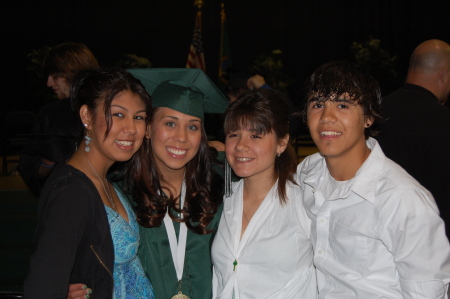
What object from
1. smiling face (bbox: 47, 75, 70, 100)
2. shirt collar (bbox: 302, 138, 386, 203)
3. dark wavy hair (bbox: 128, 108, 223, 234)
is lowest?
dark wavy hair (bbox: 128, 108, 223, 234)

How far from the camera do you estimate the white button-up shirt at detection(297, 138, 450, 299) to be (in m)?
1.60

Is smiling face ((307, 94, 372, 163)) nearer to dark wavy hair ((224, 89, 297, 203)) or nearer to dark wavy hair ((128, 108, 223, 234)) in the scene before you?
dark wavy hair ((224, 89, 297, 203))

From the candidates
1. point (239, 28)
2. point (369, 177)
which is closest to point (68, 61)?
point (369, 177)

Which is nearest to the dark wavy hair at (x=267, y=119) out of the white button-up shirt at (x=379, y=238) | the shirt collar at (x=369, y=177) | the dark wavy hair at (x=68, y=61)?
the white button-up shirt at (x=379, y=238)

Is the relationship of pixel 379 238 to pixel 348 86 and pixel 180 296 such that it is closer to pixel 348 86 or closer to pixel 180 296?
pixel 348 86

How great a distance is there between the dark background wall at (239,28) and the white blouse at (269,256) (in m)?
9.91

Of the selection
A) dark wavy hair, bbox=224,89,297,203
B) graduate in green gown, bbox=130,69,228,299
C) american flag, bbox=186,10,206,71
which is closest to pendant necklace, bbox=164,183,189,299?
graduate in green gown, bbox=130,69,228,299

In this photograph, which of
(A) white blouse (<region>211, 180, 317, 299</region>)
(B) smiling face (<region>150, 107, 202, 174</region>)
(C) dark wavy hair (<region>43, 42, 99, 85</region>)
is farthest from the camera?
(C) dark wavy hair (<region>43, 42, 99, 85</region>)

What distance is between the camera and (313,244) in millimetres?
2018

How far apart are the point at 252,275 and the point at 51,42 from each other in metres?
10.3

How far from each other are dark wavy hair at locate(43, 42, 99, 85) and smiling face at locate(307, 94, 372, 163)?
1.77 metres

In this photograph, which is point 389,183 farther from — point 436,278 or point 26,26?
point 26,26

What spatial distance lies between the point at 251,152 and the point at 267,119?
6.8 inches

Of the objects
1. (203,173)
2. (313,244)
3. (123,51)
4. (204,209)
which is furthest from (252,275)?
(123,51)
